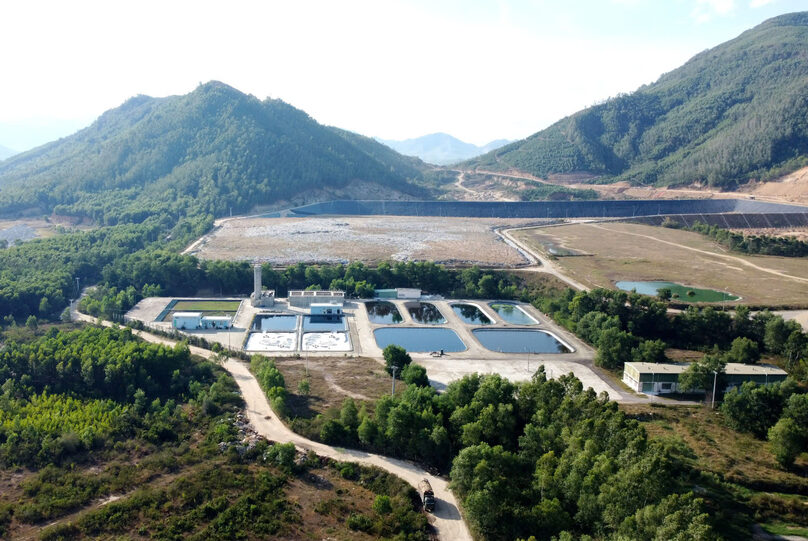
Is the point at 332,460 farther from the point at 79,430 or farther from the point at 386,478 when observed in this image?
the point at 79,430

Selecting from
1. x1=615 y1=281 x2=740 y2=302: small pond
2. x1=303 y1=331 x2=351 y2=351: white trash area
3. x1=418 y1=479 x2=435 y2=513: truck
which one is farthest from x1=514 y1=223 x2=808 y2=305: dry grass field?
x1=418 y1=479 x2=435 y2=513: truck

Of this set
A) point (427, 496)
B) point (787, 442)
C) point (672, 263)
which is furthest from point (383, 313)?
point (672, 263)

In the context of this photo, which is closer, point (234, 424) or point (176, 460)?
point (176, 460)

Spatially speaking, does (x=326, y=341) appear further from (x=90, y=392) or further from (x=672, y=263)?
(x=672, y=263)

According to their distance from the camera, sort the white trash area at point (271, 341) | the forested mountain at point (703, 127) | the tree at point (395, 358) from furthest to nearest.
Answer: the forested mountain at point (703, 127), the white trash area at point (271, 341), the tree at point (395, 358)

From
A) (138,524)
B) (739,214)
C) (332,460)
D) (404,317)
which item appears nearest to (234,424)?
(332,460)

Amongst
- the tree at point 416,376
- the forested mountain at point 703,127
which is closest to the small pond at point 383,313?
the tree at point 416,376

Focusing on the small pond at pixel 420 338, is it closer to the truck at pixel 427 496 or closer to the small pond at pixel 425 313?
the small pond at pixel 425 313
